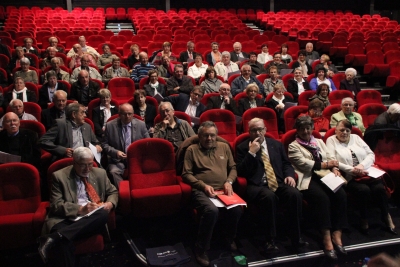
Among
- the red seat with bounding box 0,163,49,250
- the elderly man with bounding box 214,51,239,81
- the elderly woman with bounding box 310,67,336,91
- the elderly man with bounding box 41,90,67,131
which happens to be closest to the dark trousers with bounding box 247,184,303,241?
the red seat with bounding box 0,163,49,250

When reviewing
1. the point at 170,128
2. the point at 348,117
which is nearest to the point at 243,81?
the point at 348,117

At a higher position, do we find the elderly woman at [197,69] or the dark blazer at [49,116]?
the elderly woman at [197,69]

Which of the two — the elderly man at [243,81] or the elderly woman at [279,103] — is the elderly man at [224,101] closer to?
the elderly woman at [279,103]

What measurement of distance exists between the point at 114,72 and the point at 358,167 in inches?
143

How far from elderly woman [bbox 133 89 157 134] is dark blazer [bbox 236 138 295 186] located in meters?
1.31

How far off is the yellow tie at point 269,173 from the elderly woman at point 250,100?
1.30 metres

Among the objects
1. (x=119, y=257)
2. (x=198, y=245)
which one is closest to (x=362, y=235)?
(x=198, y=245)

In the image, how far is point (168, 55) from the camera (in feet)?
19.4

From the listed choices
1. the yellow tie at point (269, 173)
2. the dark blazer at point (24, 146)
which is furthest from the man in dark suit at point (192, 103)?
the dark blazer at point (24, 146)

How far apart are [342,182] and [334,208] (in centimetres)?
21

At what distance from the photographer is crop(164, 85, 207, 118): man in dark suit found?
13.4 ft

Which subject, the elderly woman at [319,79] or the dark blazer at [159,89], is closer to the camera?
the dark blazer at [159,89]

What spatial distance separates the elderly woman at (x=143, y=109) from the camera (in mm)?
3943

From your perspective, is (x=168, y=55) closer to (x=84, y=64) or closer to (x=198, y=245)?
(x=84, y=64)
